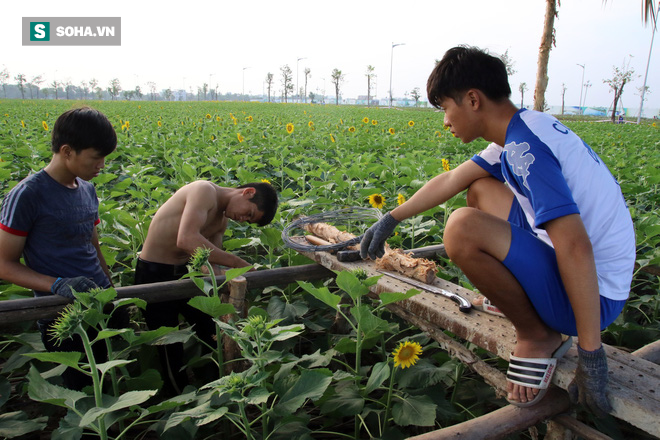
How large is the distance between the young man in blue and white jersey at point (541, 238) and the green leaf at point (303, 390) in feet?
2.03

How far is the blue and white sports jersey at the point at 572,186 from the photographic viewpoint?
1.46 meters

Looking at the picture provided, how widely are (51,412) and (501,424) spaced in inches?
73.1

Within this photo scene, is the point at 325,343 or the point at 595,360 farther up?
the point at 595,360

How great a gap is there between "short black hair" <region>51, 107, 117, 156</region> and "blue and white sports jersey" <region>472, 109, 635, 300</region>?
1629 mm

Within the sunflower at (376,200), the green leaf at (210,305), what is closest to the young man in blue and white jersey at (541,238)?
the green leaf at (210,305)

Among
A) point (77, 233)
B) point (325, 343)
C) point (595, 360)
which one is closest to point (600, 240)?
point (595, 360)

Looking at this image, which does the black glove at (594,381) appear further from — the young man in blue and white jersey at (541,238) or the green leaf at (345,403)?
the green leaf at (345,403)

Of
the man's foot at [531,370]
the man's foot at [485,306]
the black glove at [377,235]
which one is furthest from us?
the black glove at [377,235]

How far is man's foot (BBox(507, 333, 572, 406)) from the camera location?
155 centimetres

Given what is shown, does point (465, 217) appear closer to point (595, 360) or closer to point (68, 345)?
point (595, 360)

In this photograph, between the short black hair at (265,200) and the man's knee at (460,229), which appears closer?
the man's knee at (460,229)

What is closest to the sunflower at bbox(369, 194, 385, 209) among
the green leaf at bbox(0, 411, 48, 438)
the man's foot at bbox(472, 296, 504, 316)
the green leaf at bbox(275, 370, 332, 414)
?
the man's foot at bbox(472, 296, 504, 316)

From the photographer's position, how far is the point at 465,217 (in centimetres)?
163

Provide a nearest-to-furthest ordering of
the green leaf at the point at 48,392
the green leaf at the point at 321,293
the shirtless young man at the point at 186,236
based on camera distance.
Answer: the green leaf at the point at 48,392, the green leaf at the point at 321,293, the shirtless young man at the point at 186,236
